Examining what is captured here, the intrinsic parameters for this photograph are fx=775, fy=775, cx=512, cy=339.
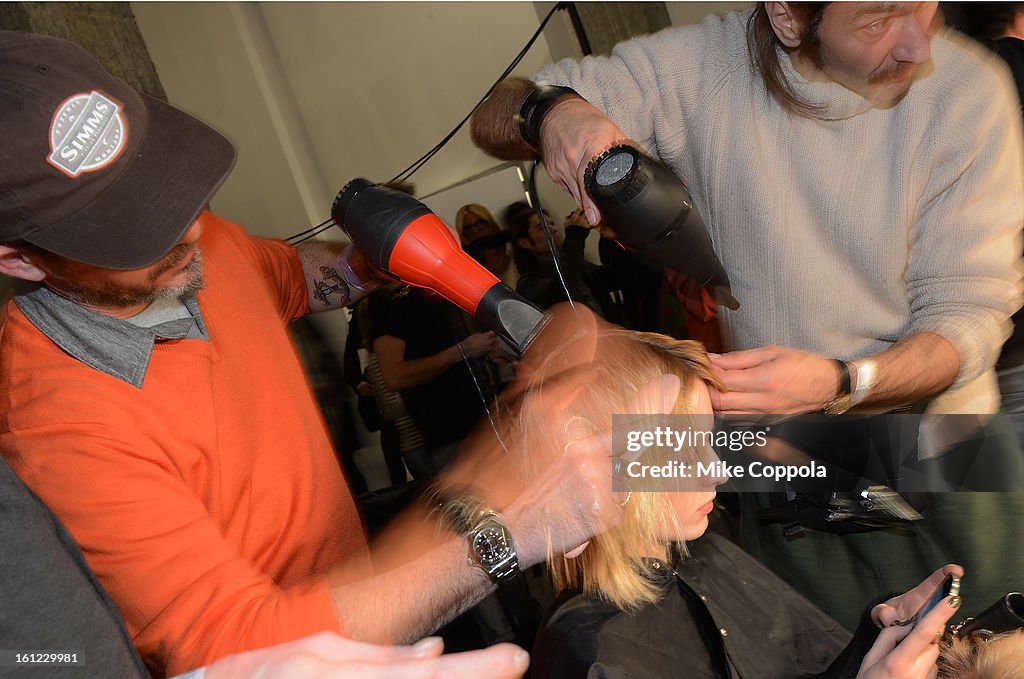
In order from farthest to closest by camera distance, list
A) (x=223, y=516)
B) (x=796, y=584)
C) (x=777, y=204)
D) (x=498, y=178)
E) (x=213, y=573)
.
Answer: (x=498, y=178) < (x=796, y=584) < (x=777, y=204) < (x=223, y=516) < (x=213, y=573)

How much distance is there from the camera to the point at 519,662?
20.7 inches

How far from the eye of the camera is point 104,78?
0.78 meters

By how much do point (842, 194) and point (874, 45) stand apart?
204 mm

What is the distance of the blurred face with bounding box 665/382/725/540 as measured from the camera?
2.97 feet

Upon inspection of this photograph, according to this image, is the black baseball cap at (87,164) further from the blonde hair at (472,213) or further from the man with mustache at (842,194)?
the blonde hair at (472,213)

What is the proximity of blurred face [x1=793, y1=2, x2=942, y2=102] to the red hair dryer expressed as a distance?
1.52 feet

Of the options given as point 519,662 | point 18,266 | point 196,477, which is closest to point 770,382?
point 519,662

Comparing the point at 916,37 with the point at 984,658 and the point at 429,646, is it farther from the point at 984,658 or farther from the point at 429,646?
the point at 429,646

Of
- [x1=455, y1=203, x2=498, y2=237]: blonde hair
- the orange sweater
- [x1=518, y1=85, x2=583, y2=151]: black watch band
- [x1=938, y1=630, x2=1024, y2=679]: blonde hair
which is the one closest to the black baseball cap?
the orange sweater

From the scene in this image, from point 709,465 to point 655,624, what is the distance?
0.30m

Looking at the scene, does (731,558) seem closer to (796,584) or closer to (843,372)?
(796,584)

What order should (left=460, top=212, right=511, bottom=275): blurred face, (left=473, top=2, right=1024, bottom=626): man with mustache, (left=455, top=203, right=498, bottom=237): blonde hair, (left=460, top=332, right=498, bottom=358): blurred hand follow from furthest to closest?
(left=455, top=203, right=498, bottom=237): blonde hair, (left=460, top=212, right=511, bottom=275): blurred face, (left=460, top=332, right=498, bottom=358): blurred hand, (left=473, top=2, right=1024, bottom=626): man with mustache

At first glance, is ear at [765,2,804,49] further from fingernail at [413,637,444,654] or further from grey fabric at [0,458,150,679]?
grey fabric at [0,458,150,679]

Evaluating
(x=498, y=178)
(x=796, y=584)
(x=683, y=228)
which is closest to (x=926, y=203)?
(x=683, y=228)
